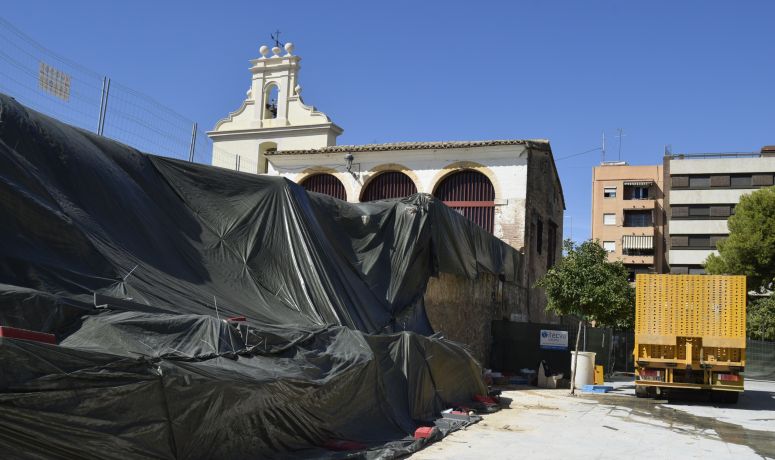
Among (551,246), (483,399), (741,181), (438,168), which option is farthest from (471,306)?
(741,181)

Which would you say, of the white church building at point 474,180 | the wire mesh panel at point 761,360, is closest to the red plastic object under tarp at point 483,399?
the white church building at point 474,180

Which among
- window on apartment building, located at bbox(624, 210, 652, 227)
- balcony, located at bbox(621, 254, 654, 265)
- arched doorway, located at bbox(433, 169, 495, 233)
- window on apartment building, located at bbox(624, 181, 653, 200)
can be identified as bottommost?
arched doorway, located at bbox(433, 169, 495, 233)

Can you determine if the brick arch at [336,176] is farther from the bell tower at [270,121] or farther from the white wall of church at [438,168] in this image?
the bell tower at [270,121]

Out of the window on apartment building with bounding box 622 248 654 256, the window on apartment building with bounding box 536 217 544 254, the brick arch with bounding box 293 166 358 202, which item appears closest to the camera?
the brick arch with bounding box 293 166 358 202

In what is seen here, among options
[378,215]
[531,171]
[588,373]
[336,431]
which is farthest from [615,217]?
[336,431]

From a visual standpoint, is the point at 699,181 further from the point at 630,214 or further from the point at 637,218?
the point at 630,214

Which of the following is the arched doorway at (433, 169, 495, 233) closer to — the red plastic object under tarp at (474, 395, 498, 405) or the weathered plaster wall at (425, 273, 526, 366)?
the weathered plaster wall at (425, 273, 526, 366)

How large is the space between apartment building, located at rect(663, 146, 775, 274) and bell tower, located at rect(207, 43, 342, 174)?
124 ft

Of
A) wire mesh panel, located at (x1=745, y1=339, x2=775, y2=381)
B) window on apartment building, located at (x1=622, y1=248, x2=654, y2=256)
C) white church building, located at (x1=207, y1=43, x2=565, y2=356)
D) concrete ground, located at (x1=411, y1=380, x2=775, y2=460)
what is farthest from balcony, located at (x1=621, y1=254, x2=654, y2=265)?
concrete ground, located at (x1=411, y1=380, x2=775, y2=460)

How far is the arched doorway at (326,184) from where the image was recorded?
90.7 ft

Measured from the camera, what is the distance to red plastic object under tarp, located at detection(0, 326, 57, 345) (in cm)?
512

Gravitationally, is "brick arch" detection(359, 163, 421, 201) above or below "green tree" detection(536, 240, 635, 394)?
above

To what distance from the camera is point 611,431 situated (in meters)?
11.9

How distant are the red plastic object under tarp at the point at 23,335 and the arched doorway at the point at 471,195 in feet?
66.3
